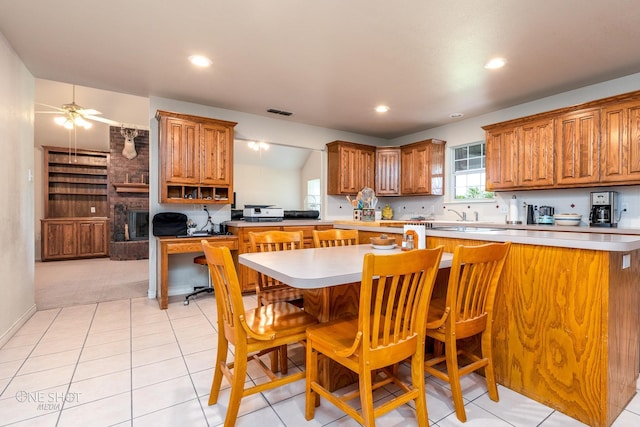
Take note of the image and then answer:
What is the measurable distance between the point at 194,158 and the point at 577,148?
4497 millimetres

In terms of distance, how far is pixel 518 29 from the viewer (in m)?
2.49

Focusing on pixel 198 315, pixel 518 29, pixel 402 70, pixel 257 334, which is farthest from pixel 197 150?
pixel 518 29

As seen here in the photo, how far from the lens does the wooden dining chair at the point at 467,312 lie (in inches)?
64.0

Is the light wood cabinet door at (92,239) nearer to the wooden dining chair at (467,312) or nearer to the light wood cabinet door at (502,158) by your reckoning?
the wooden dining chair at (467,312)

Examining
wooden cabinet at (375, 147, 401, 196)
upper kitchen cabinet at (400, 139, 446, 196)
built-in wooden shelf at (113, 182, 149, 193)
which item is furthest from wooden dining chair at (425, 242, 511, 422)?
built-in wooden shelf at (113, 182, 149, 193)

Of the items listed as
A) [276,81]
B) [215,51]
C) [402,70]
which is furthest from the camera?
[276,81]

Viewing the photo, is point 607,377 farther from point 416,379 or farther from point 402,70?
point 402,70

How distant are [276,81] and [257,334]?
2.90m

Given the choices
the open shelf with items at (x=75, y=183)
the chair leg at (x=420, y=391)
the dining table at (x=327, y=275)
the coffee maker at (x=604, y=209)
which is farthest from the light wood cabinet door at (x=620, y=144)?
the open shelf with items at (x=75, y=183)

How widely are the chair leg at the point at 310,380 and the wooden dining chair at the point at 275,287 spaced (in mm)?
448

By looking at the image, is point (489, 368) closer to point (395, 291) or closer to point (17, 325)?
point (395, 291)

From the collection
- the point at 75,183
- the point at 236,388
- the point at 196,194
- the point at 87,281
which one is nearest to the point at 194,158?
the point at 196,194

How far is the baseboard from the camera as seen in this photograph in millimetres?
2625

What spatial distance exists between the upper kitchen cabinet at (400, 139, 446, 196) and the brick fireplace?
5908mm
